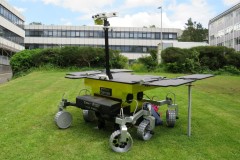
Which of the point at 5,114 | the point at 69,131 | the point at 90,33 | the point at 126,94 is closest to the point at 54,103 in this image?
the point at 5,114

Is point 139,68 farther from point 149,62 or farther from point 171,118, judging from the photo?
point 171,118

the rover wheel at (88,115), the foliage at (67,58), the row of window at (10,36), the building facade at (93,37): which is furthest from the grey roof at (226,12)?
the rover wheel at (88,115)

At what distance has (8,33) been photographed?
48844 mm

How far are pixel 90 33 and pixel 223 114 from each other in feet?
176

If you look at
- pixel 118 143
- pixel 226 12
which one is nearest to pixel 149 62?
pixel 118 143

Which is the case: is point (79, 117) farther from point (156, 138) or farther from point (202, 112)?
point (202, 112)

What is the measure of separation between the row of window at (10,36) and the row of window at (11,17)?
2214 mm

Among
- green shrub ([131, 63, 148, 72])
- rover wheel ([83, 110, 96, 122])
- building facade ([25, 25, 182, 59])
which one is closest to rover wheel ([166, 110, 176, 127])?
rover wheel ([83, 110, 96, 122])

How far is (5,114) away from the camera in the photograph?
A: 25.5 feet

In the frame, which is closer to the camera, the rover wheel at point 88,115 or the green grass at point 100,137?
the green grass at point 100,137

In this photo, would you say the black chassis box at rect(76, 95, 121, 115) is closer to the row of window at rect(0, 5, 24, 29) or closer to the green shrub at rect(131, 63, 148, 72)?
the green shrub at rect(131, 63, 148, 72)

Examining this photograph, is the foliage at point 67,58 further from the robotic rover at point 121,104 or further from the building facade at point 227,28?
the building facade at point 227,28

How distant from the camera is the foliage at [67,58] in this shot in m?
24.7

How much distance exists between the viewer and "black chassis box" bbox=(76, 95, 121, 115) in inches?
221
